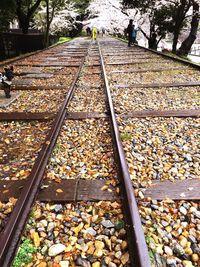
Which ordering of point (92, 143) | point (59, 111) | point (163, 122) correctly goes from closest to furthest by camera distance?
point (92, 143), point (163, 122), point (59, 111)

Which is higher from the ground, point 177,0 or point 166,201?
point 177,0

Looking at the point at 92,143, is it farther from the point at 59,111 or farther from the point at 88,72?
the point at 88,72

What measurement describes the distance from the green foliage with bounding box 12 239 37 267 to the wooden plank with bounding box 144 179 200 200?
1284mm

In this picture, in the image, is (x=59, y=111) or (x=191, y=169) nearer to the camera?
(x=191, y=169)

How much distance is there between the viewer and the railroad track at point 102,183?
2.53m

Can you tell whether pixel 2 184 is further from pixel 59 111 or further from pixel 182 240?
pixel 59 111

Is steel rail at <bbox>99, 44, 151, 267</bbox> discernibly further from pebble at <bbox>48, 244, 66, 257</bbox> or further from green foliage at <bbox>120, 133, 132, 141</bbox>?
green foliage at <bbox>120, 133, 132, 141</bbox>

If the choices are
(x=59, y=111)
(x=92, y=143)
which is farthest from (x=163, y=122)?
(x=59, y=111)

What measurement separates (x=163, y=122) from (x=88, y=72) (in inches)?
244

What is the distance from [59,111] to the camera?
5.82 m

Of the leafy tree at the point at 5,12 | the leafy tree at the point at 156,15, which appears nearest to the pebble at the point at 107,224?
the leafy tree at the point at 5,12

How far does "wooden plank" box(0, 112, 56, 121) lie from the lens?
5664mm

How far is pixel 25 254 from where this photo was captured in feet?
8.07

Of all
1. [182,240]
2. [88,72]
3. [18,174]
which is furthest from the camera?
[88,72]
